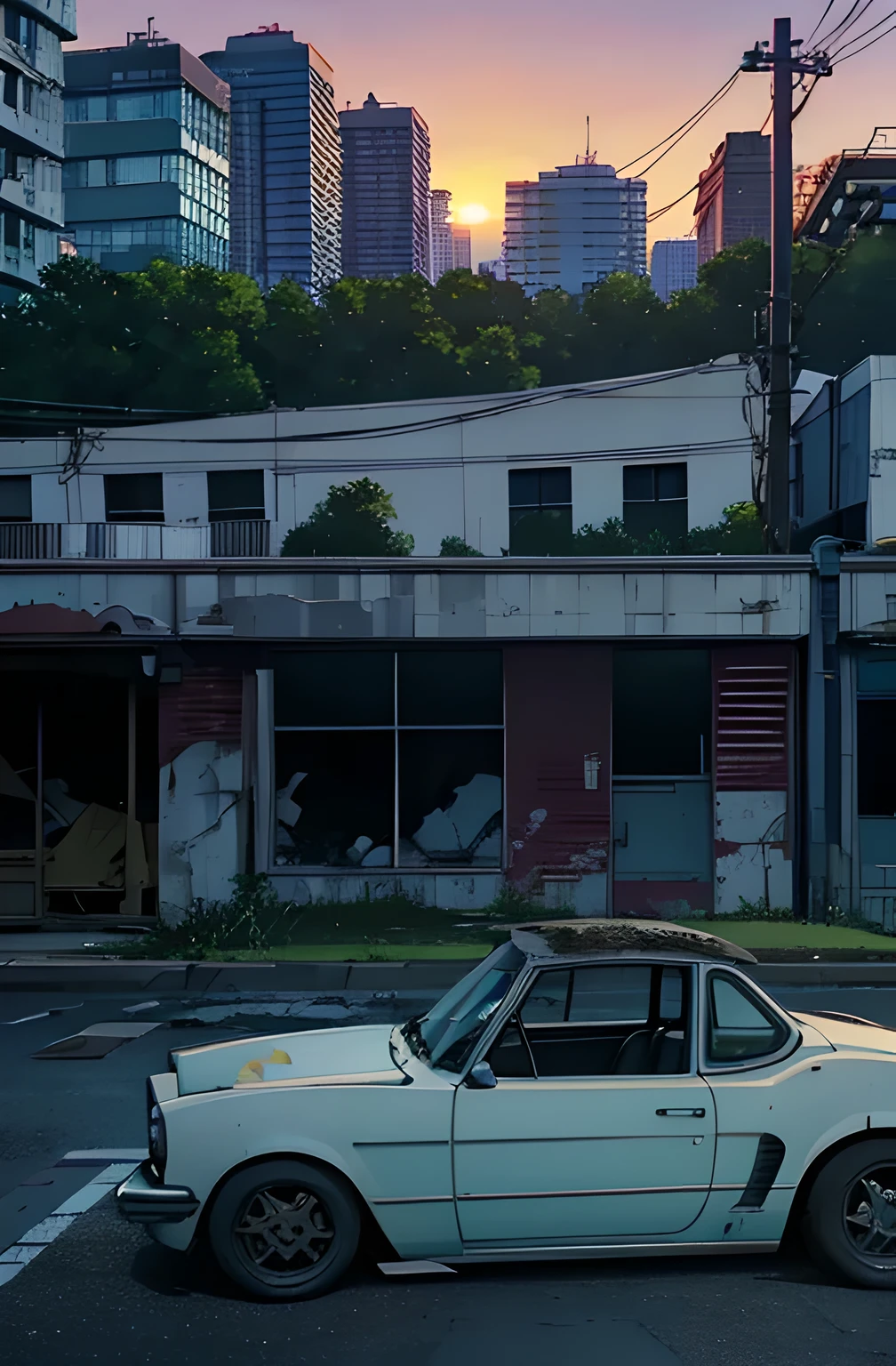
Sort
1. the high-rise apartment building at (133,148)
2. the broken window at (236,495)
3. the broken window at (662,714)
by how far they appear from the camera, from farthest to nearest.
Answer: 1. the high-rise apartment building at (133,148)
2. the broken window at (236,495)
3. the broken window at (662,714)

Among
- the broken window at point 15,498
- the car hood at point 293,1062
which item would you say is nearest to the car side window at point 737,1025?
the car hood at point 293,1062

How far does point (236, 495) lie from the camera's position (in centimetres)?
3750

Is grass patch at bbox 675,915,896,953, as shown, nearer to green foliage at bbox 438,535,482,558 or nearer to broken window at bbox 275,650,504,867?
broken window at bbox 275,650,504,867

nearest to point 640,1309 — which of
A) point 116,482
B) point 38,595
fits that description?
point 38,595

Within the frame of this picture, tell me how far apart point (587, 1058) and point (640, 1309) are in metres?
1.20

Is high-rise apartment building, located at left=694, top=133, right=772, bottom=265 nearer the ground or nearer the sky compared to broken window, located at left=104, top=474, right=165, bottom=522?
nearer the sky

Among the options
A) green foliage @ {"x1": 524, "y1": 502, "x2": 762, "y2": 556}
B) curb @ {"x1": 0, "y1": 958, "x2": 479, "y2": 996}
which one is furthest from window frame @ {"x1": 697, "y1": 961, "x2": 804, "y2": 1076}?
green foliage @ {"x1": 524, "y1": 502, "x2": 762, "y2": 556}

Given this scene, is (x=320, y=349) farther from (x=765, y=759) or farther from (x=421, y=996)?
(x=421, y=996)

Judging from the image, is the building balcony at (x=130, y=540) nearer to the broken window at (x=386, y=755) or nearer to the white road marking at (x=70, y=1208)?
the broken window at (x=386, y=755)

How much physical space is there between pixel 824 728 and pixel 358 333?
4528 cm

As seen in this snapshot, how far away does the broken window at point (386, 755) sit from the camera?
17453mm

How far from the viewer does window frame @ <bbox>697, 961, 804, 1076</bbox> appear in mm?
5945

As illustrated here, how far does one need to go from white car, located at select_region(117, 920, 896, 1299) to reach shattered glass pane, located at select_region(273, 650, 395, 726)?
1143 cm

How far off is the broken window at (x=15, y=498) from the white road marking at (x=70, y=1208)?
31.6 meters
